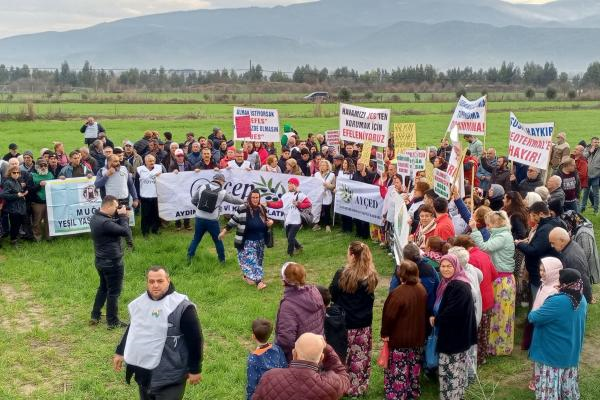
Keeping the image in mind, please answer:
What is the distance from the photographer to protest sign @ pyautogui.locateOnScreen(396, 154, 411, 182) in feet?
44.1

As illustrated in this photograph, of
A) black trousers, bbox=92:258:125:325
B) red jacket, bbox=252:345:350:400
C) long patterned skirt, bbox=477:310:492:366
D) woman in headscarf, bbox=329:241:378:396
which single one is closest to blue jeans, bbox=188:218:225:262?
black trousers, bbox=92:258:125:325

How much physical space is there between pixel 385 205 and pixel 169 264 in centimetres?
462

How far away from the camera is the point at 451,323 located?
733cm

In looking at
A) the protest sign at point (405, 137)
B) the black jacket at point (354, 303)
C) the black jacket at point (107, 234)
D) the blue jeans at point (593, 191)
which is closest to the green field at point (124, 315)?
the blue jeans at point (593, 191)

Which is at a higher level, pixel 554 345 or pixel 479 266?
pixel 479 266

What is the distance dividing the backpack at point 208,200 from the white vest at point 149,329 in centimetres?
636

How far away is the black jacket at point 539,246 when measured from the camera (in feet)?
28.9

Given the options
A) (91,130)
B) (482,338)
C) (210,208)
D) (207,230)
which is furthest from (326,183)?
(91,130)

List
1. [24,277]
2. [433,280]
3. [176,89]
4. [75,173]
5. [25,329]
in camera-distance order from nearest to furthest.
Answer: [433,280] < [25,329] < [24,277] < [75,173] < [176,89]

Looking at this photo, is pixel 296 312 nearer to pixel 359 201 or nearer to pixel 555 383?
pixel 555 383

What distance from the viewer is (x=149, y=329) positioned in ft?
19.5

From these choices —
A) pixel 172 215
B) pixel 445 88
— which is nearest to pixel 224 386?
pixel 172 215

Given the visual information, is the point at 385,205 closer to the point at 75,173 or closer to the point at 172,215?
the point at 172,215

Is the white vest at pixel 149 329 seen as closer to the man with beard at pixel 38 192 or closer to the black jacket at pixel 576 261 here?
the black jacket at pixel 576 261
